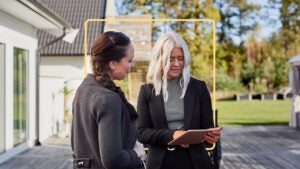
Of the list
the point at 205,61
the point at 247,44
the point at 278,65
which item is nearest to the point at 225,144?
the point at 205,61

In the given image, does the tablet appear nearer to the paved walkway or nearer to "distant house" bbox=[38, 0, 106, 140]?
the paved walkway

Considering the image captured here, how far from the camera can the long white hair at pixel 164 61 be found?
2.68 meters

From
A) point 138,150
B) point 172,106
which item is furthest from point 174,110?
point 138,150

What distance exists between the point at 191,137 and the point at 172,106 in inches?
7.9

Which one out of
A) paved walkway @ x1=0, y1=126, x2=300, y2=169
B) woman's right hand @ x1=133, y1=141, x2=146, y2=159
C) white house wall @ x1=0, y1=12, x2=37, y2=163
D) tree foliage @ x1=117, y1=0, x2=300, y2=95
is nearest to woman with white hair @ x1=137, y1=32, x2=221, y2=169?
woman's right hand @ x1=133, y1=141, x2=146, y2=159

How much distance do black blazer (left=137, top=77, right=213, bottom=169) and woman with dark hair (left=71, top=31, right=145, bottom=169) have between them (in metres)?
0.63

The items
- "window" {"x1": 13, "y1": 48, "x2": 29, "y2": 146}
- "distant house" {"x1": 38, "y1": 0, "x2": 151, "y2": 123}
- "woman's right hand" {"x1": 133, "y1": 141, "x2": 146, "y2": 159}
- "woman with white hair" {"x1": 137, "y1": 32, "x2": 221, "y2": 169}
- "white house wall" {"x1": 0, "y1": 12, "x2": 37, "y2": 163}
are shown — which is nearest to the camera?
"woman's right hand" {"x1": 133, "y1": 141, "x2": 146, "y2": 159}

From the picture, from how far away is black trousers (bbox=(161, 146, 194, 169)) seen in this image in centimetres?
271

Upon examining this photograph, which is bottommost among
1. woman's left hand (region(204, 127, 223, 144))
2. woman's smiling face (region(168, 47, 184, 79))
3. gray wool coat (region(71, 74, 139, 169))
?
woman's left hand (region(204, 127, 223, 144))

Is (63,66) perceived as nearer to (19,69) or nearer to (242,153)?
(19,69)

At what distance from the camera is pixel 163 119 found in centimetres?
271

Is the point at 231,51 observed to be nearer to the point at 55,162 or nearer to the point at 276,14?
the point at 276,14

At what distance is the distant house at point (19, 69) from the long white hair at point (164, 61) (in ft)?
16.5

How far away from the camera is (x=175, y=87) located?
9.08 feet
